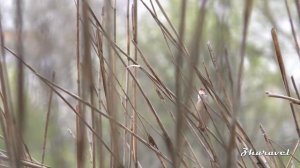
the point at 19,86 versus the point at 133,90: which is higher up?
the point at 133,90

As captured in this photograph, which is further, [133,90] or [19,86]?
[133,90]

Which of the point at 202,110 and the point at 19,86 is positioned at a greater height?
the point at 202,110

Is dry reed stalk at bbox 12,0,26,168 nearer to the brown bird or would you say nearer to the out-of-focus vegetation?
the out-of-focus vegetation

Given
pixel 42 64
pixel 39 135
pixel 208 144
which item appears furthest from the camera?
pixel 39 135

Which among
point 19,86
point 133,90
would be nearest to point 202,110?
point 133,90

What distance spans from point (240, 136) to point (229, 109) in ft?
0.14

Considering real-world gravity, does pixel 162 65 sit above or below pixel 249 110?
above

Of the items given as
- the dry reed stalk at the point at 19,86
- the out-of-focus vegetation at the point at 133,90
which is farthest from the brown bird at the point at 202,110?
the dry reed stalk at the point at 19,86

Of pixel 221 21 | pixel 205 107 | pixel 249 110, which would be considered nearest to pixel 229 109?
pixel 205 107

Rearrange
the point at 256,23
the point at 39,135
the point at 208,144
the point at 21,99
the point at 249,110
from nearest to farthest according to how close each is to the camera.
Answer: the point at 21,99 → the point at 208,144 → the point at 39,135 → the point at 249,110 → the point at 256,23

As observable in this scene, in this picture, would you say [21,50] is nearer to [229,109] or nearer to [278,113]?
[229,109]

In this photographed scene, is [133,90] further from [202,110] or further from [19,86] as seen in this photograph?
[19,86]

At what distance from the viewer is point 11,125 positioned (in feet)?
1.50

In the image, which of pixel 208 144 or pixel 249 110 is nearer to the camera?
pixel 208 144
